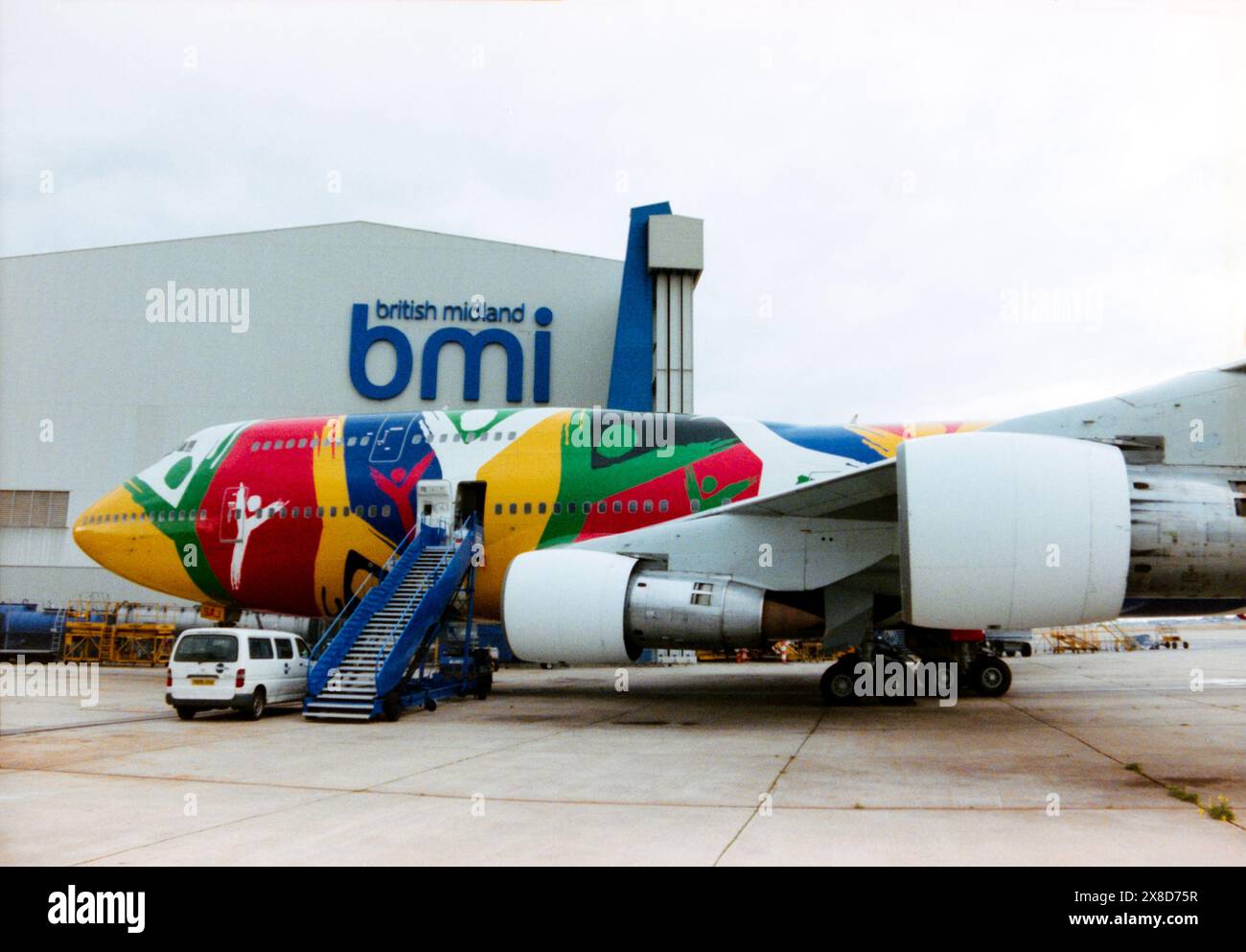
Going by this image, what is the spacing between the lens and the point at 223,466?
16984 mm

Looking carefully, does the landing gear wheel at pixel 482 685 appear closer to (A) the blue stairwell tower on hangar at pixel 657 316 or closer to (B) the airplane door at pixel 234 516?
(B) the airplane door at pixel 234 516

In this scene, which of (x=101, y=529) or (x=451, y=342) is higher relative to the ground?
(x=451, y=342)

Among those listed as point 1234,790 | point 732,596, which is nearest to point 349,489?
point 732,596

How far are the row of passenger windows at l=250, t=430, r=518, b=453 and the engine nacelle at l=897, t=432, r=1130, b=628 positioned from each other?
27.7ft

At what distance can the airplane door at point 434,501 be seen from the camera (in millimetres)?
15695

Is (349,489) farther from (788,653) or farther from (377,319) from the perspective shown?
(788,653)

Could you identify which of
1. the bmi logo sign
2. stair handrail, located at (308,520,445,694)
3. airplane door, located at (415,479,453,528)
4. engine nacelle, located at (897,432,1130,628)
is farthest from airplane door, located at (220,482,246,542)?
the bmi logo sign

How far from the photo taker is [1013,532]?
909 centimetres

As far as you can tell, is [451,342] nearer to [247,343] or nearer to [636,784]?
[247,343]

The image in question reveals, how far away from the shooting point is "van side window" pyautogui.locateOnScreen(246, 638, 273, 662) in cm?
1303

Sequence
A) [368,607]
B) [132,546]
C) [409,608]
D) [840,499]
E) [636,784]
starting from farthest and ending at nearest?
1. [132,546]
2. [409,608]
3. [368,607]
4. [840,499]
5. [636,784]

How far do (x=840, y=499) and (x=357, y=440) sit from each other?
29.2 ft

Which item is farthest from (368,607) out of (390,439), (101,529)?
(101,529)

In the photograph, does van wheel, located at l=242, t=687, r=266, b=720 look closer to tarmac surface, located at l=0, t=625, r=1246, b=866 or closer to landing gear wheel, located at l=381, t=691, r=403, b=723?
tarmac surface, located at l=0, t=625, r=1246, b=866
